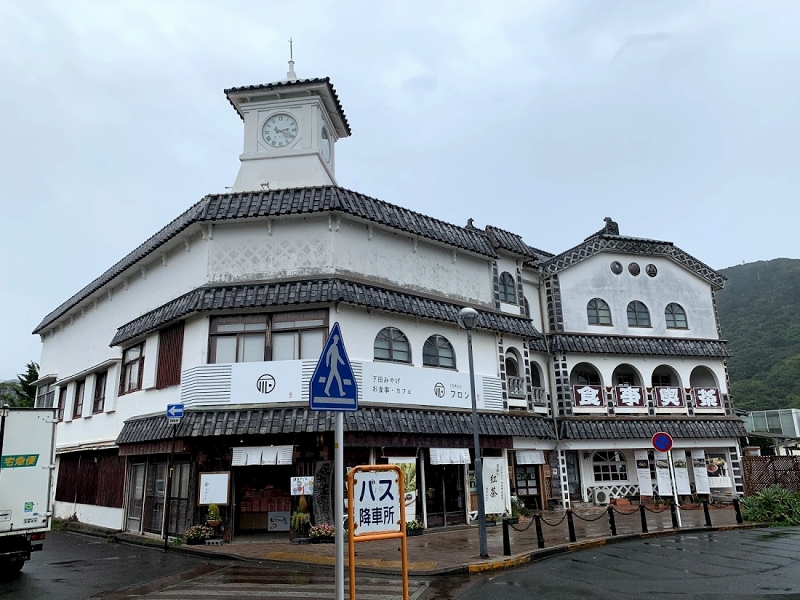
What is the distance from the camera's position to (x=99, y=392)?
918 inches

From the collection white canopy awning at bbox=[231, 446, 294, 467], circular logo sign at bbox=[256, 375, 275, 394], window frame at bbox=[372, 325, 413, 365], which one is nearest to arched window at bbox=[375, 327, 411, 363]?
window frame at bbox=[372, 325, 413, 365]

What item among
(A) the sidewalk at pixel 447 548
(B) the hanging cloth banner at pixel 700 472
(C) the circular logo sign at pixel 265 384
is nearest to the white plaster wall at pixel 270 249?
(C) the circular logo sign at pixel 265 384

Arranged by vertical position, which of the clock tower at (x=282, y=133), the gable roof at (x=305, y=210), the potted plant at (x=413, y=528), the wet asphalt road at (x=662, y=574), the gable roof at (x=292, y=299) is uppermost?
the clock tower at (x=282, y=133)

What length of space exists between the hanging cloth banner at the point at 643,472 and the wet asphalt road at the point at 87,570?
17.6m

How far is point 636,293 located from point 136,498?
813 inches

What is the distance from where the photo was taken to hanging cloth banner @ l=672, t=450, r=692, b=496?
2403 cm

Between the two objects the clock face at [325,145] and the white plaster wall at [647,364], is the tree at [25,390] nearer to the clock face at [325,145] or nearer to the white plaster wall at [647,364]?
the clock face at [325,145]

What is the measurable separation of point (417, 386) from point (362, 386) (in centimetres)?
194

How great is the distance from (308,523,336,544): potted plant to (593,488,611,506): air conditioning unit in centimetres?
1330

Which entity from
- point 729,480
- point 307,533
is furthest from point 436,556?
point 729,480

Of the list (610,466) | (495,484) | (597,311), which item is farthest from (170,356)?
(610,466)

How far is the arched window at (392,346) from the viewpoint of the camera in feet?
57.1

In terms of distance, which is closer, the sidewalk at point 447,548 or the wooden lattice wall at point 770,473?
the sidewalk at point 447,548

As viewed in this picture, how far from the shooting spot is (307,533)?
49.6 feet
